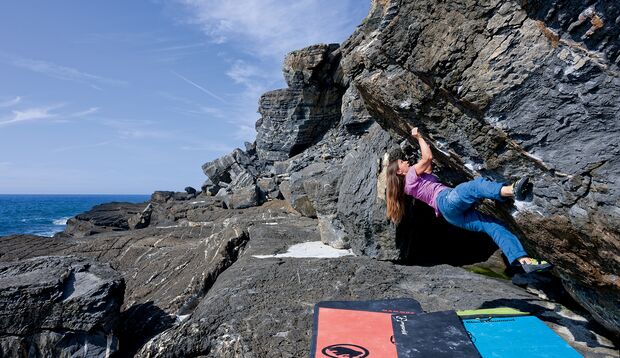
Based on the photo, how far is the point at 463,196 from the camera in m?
4.68

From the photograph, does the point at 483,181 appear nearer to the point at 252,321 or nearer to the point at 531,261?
the point at 531,261

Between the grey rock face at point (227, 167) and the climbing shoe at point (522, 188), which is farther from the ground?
the grey rock face at point (227, 167)

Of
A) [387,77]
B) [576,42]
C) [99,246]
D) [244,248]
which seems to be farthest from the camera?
[99,246]

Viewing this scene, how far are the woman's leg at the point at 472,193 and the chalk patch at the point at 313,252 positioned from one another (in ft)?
11.9

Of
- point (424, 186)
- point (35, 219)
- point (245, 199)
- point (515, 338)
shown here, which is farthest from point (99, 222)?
point (35, 219)

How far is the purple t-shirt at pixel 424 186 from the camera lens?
18.2ft

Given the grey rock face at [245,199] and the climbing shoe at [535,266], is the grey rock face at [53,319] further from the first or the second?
the grey rock face at [245,199]

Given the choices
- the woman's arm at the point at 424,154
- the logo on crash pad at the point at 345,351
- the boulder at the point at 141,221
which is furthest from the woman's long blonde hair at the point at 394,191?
the boulder at the point at 141,221

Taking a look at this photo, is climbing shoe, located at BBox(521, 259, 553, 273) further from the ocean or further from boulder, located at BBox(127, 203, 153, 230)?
the ocean

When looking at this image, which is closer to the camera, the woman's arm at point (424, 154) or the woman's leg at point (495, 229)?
the woman's leg at point (495, 229)

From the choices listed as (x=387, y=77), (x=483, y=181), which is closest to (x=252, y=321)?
(x=483, y=181)

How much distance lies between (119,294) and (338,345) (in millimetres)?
4919

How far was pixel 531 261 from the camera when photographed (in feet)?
14.2

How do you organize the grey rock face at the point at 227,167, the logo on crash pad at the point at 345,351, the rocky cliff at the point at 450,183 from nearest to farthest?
1. the rocky cliff at the point at 450,183
2. the logo on crash pad at the point at 345,351
3. the grey rock face at the point at 227,167
